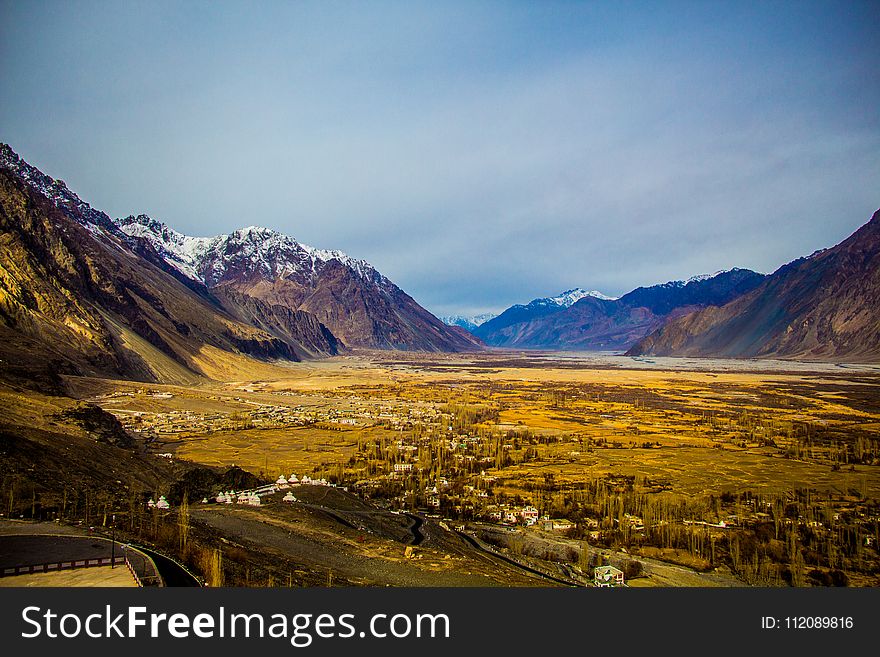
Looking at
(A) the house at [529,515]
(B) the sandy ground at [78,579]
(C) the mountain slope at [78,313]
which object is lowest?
(A) the house at [529,515]

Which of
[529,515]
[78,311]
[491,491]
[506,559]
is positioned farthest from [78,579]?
[78,311]

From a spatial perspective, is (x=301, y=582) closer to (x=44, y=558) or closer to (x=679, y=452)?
(x=44, y=558)

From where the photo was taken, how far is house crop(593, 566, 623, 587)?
2138 centimetres

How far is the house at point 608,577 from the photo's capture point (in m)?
21.4

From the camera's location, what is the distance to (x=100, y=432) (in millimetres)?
39844

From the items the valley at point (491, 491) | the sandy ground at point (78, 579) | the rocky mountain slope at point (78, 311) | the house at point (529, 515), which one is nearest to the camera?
the sandy ground at point (78, 579)

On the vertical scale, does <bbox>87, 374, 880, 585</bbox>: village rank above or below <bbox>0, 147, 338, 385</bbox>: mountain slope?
below

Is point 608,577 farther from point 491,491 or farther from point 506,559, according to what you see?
point 491,491

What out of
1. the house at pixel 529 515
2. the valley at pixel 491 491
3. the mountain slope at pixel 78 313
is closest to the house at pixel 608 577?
the valley at pixel 491 491

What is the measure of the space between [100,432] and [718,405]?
8153 centimetres

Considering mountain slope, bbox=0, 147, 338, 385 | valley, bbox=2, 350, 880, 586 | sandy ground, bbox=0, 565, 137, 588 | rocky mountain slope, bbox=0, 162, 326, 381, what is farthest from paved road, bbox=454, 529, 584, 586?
rocky mountain slope, bbox=0, 162, 326, 381

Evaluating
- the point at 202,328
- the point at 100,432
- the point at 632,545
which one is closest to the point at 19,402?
the point at 100,432

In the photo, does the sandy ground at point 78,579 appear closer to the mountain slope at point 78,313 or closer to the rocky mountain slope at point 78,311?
the mountain slope at point 78,313

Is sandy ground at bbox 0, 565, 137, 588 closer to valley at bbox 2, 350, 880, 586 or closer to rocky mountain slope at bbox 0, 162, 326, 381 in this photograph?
valley at bbox 2, 350, 880, 586
